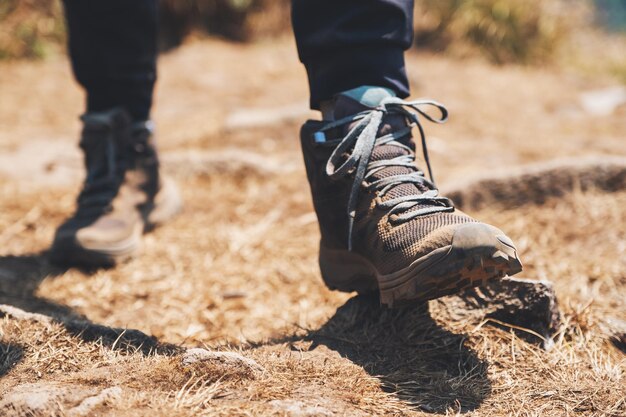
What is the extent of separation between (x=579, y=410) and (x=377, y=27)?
913 millimetres

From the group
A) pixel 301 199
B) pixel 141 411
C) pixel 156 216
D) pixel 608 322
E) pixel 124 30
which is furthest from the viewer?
pixel 301 199

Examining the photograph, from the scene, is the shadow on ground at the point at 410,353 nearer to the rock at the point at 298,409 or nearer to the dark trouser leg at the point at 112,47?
the rock at the point at 298,409

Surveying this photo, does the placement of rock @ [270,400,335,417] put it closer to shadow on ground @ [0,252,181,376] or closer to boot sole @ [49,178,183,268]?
shadow on ground @ [0,252,181,376]

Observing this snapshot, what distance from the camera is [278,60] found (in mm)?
5980

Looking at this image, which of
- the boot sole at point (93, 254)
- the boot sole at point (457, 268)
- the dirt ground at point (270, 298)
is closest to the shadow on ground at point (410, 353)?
the dirt ground at point (270, 298)

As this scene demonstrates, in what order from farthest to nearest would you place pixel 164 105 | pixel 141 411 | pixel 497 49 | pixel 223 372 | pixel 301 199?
pixel 497 49, pixel 164 105, pixel 301 199, pixel 223 372, pixel 141 411

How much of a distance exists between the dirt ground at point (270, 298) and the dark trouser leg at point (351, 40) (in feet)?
1.76

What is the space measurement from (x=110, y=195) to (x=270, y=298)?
72 centimetres

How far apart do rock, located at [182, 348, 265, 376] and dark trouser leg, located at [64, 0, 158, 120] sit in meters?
1.34

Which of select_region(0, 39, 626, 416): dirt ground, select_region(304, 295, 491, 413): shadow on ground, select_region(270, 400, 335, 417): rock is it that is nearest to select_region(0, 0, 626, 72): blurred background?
select_region(0, 39, 626, 416): dirt ground

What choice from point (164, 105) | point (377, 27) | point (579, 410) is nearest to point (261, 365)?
point (579, 410)

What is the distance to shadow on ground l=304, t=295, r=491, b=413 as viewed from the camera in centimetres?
125

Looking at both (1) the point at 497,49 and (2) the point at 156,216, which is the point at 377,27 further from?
(1) the point at 497,49

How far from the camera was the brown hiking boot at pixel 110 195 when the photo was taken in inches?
86.6
